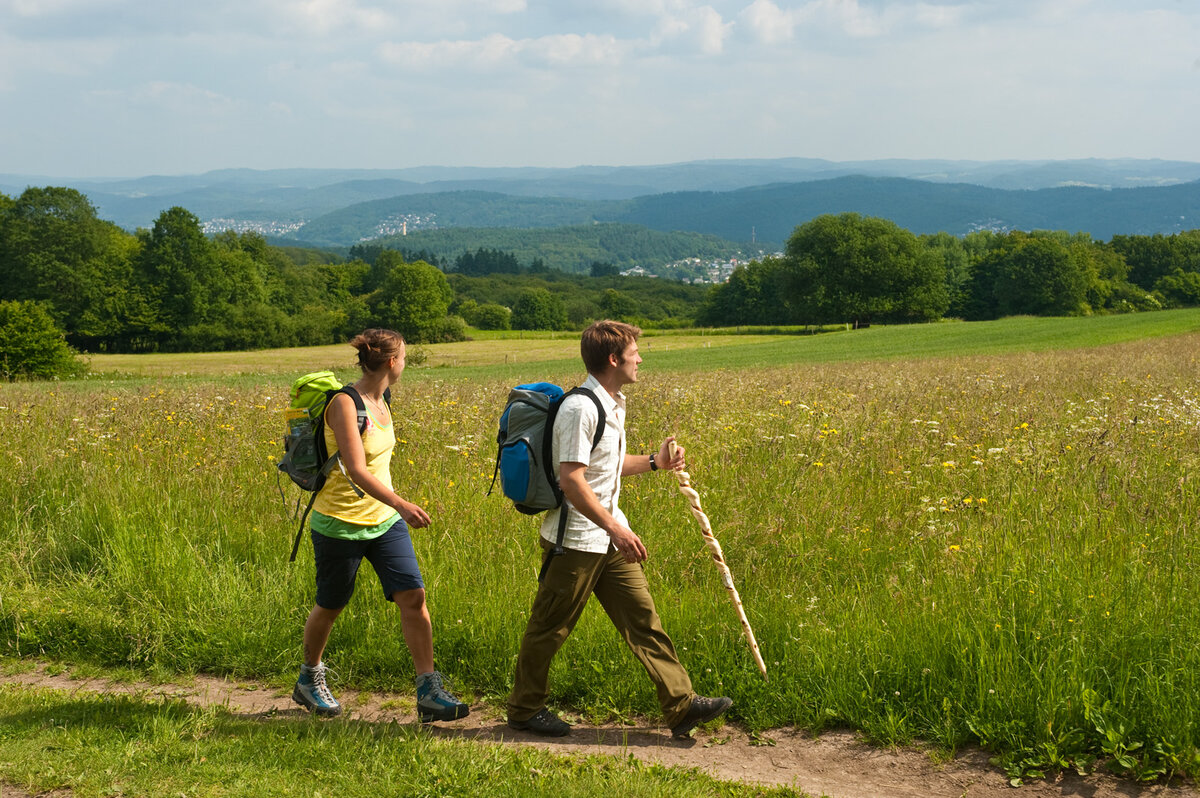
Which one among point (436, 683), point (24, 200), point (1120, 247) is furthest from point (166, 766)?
point (1120, 247)

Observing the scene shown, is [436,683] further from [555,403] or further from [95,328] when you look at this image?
[95,328]

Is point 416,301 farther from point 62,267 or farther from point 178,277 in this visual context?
point 62,267

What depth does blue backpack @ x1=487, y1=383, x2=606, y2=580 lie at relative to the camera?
3980mm

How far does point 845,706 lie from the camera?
4.23m

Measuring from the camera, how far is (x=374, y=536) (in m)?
4.47

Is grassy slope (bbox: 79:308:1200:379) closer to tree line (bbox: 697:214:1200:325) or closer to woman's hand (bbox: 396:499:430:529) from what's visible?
tree line (bbox: 697:214:1200:325)

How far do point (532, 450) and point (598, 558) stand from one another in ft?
2.00

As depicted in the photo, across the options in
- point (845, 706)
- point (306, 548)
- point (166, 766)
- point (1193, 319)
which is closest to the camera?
point (166, 766)

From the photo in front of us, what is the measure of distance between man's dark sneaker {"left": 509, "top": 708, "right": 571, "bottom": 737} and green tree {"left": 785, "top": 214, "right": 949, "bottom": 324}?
84022 millimetres

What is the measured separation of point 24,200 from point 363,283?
159 feet

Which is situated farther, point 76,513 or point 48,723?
point 76,513

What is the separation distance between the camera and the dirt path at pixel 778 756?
145 inches

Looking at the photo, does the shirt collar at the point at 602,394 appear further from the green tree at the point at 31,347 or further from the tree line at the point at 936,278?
the tree line at the point at 936,278

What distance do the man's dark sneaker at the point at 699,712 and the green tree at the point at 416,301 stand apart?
3043 inches
